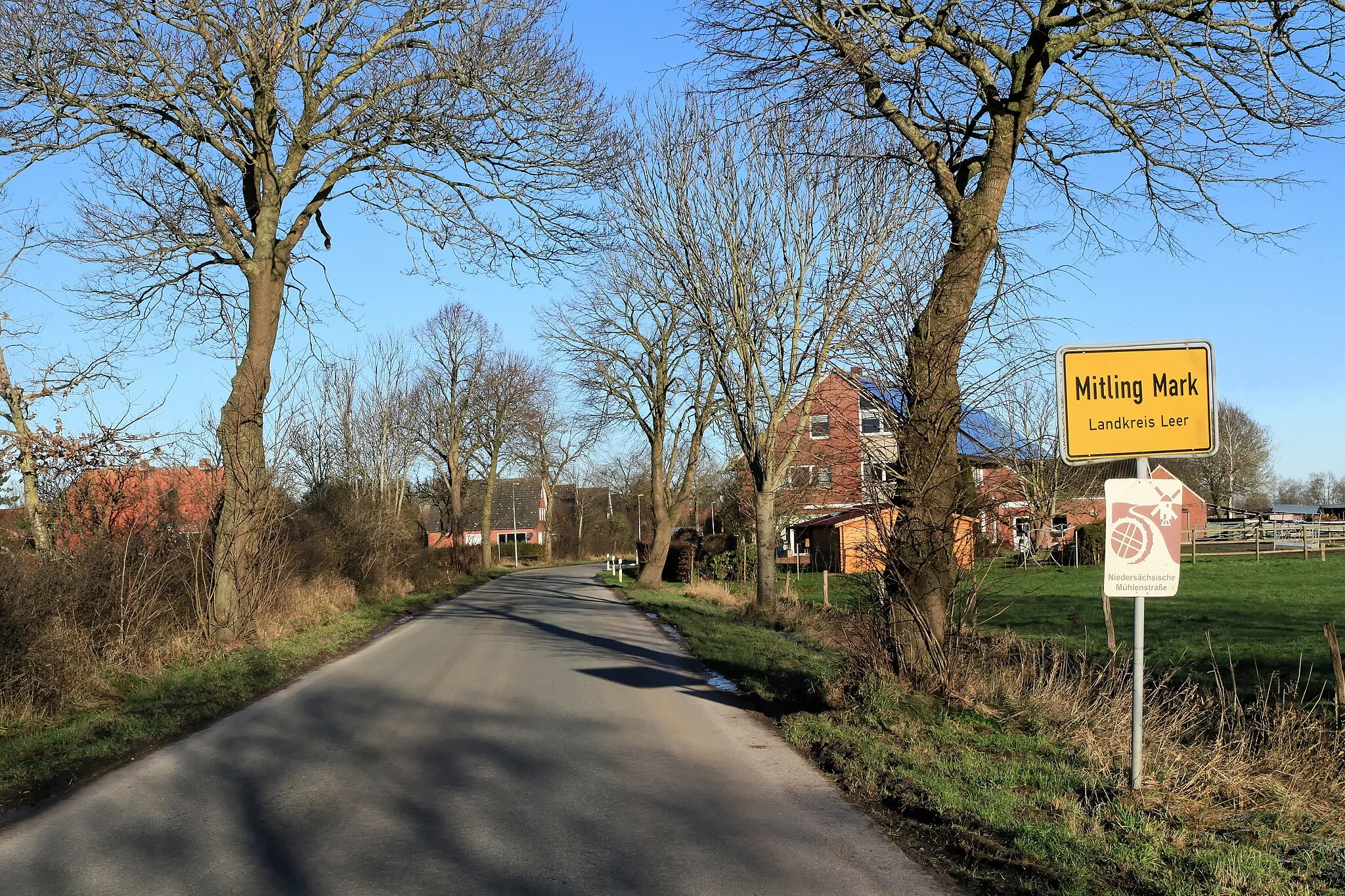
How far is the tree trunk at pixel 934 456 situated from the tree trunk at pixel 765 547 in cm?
1286

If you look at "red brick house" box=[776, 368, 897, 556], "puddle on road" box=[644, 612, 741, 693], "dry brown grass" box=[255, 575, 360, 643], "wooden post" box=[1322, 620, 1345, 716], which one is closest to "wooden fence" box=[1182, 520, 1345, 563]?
"dry brown grass" box=[255, 575, 360, 643]

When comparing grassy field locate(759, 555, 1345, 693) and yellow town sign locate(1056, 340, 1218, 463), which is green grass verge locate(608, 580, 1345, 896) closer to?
grassy field locate(759, 555, 1345, 693)

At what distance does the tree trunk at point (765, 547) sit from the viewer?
873 inches

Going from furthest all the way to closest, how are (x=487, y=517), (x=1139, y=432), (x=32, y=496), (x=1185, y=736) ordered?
(x=487, y=517), (x=32, y=496), (x=1185, y=736), (x=1139, y=432)

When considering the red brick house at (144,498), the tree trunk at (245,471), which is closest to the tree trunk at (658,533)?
the red brick house at (144,498)

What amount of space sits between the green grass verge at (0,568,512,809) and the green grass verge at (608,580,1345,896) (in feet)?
18.8

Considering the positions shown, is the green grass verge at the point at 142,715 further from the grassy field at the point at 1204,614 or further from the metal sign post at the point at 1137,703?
the metal sign post at the point at 1137,703

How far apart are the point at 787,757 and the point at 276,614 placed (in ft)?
38.1

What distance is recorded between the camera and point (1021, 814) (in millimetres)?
6078

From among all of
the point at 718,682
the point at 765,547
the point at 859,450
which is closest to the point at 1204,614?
the point at 765,547

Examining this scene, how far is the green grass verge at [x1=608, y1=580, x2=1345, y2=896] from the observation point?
5.00 meters

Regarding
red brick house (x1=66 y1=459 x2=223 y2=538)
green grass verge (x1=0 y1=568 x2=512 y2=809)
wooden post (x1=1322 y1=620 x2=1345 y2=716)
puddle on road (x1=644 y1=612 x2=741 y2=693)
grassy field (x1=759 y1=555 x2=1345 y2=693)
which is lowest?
grassy field (x1=759 y1=555 x2=1345 y2=693)

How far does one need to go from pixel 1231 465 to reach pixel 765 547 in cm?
7113

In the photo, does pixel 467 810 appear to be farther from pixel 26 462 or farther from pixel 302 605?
pixel 302 605
